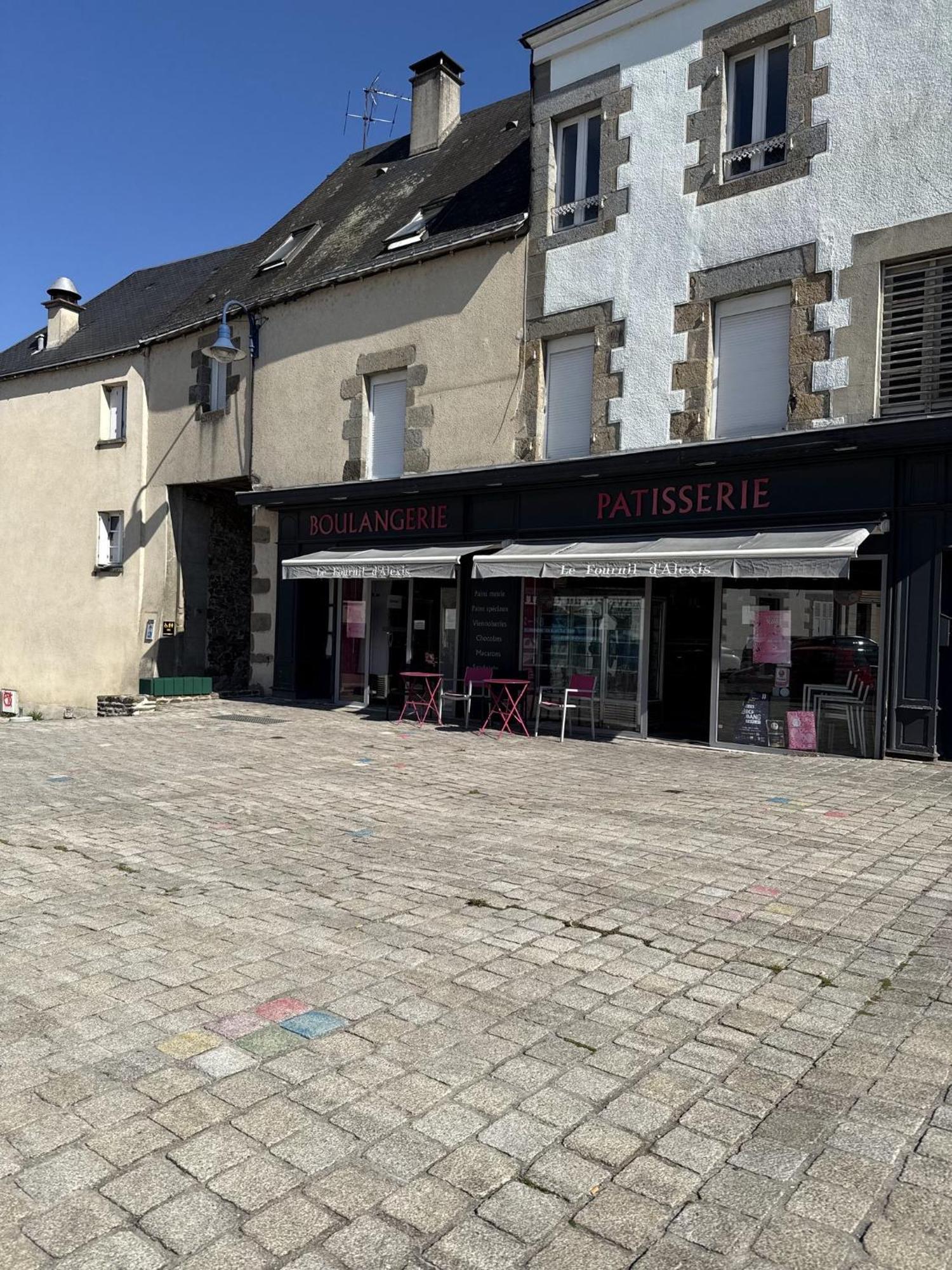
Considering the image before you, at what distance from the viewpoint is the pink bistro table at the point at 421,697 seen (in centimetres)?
1299

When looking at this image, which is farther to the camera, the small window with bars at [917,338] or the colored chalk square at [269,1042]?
the small window with bars at [917,338]

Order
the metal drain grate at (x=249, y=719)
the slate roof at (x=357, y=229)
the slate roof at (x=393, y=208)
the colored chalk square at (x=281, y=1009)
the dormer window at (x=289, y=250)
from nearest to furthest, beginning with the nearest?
the colored chalk square at (x=281, y=1009)
the metal drain grate at (x=249, y=719)
the slate roof at (x=393, y=208)
the slate roof at (x=357, y=229)
the dormer window at (x=289, y=250)

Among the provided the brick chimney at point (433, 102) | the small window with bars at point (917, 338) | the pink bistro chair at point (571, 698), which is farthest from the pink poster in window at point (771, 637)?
the brick chimney at point (433, 102)

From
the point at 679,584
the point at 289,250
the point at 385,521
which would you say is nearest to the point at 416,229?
the point at 289,250

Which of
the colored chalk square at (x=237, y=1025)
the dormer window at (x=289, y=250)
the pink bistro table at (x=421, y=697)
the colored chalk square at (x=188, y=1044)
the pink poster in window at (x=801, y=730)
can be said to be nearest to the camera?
the colored chalk square at (x=188, y=1044)

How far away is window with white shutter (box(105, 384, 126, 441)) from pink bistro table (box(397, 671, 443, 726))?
28.2 ft

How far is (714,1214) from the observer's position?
2260 millimetres

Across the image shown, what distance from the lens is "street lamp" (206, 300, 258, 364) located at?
13695mm

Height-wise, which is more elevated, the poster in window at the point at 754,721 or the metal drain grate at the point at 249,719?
the poster in window at the point at 754,721

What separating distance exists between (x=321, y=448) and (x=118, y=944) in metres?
11.6

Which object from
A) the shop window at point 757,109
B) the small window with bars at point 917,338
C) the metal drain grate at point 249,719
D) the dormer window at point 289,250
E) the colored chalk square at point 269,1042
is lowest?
the colored chalk square at point 269,1042

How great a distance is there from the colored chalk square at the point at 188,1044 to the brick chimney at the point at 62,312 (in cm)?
2189

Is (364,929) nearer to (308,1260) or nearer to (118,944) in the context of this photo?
(118,944)

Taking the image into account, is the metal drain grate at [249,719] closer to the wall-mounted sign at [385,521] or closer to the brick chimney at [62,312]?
the wall-mounted sign at [385,521]
